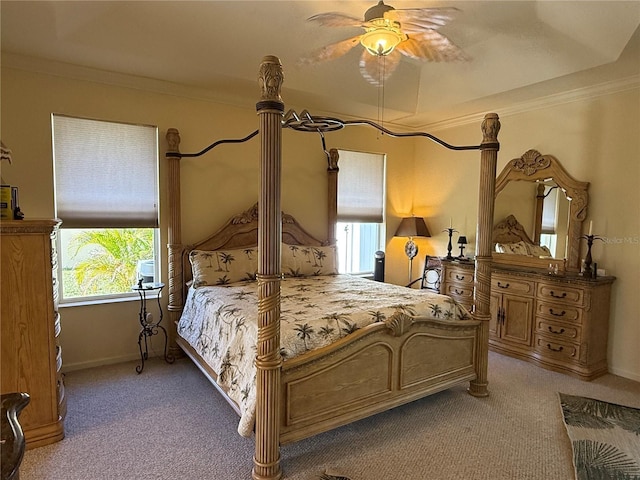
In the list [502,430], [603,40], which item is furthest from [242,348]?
[603,40]

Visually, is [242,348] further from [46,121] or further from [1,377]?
[46,121]

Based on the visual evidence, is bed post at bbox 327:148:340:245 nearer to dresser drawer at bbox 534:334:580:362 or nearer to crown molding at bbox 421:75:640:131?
crown molding at bbox 421:75:640:131

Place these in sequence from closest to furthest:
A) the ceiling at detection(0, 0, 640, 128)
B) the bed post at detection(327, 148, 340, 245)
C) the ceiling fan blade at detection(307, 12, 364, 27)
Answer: the ceiling fan blade at detection(307, 12, 364, 27), the ceiling at detection(0, 0, 640, 128), the bed post at detection(327, 148, 340, 245)

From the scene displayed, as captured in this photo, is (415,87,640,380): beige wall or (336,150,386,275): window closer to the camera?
(415,87,640,380): beige wall

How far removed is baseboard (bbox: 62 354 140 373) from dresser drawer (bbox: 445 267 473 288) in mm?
3488

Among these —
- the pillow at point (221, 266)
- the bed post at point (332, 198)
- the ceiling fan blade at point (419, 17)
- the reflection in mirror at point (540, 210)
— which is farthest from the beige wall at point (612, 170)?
the pillow at point (221, 266)

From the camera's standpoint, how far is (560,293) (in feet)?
11.6

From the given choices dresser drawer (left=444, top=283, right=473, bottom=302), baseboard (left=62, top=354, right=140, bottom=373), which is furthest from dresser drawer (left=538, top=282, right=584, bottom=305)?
baseboard (left=62, top=354, right=140, bottom=373)

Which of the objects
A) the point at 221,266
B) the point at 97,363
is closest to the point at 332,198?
the point at 221,266

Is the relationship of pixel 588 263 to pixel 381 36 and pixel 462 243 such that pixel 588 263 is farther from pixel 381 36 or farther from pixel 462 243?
pixel 381 36

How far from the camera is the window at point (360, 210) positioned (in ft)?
16.4

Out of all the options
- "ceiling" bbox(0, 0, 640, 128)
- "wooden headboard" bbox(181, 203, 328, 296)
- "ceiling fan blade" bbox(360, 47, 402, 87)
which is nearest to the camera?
"ceiling" bbox(0, 0, 640, 128)

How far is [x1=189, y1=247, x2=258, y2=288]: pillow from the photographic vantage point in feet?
11.7

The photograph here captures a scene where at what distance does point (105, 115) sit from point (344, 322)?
286 centimetres
